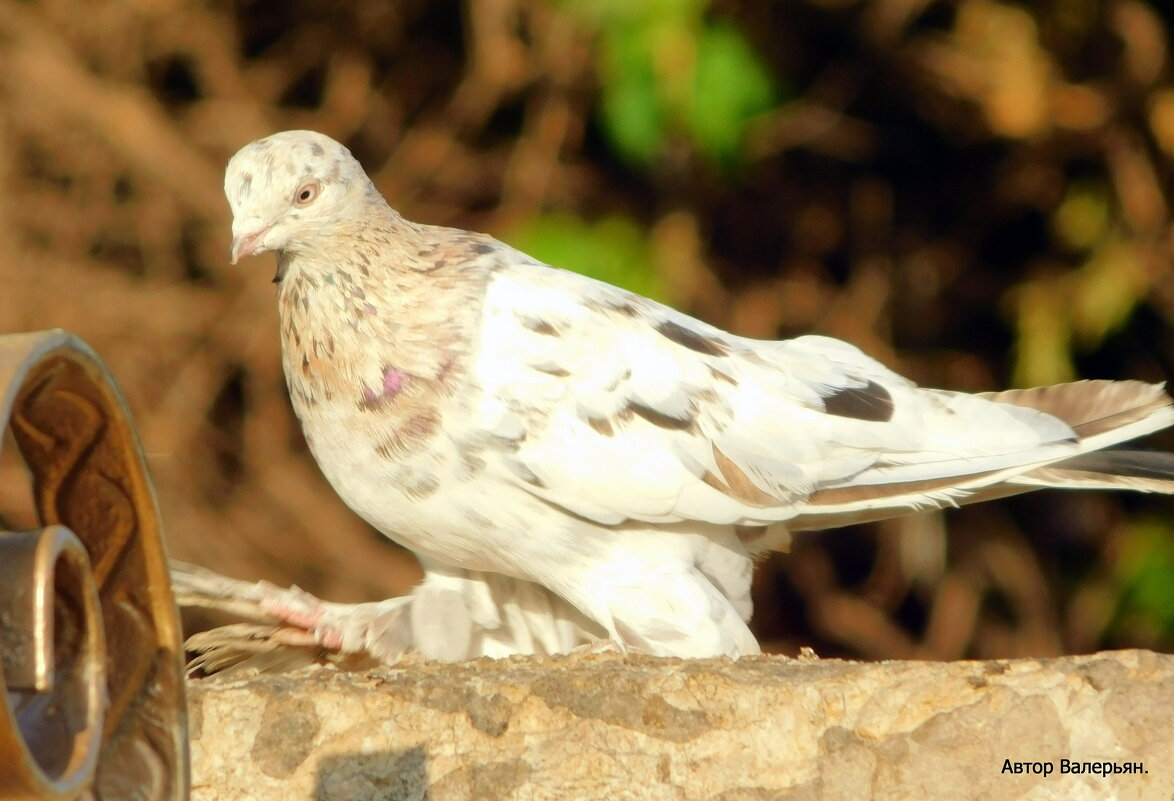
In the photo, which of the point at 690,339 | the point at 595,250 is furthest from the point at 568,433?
the point at 595,250

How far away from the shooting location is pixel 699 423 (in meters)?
3.05

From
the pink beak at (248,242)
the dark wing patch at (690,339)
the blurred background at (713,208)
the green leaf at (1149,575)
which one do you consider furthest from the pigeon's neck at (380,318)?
the green leaf at (1149,575)

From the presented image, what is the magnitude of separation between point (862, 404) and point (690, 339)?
1.33 feet

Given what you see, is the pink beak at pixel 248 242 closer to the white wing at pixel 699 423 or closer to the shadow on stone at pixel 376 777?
the white wing at pixel 699 423

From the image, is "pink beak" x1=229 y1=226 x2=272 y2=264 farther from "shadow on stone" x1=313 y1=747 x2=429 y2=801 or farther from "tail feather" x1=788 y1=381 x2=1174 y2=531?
"tail feather" x1=788 y1=381 x2=1174 y2=531

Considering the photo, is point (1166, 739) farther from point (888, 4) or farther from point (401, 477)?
point (888, 4)

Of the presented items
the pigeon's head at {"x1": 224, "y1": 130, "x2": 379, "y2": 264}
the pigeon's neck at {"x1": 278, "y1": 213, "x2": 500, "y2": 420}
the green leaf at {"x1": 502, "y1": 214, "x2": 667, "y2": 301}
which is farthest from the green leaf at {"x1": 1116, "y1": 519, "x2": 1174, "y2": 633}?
the pigeon's head at {"x1": 224, "y1": 130, "x2": 379, "y2": 264}

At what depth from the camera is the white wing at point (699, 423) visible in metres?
2.88

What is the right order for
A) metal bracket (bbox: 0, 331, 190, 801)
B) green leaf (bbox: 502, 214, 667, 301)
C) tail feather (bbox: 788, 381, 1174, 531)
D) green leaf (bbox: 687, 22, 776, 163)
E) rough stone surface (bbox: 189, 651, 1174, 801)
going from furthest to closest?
green leaf (bbox: 502, 214, 667, 301)
green leaf (bbox: 687, 22, 776, 163)
tail feather (bbox: 788, 381, 1174, 531)
rough stone surface (bbox: 189, 651, 1174, 801)
metal bracket (bbox: 0, 331, 190, 801)

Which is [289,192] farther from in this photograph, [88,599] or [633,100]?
[88,599]

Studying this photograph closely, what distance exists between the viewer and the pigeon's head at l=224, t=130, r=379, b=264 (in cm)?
291

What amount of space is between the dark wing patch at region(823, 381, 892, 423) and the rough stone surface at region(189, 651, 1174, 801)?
0.88m

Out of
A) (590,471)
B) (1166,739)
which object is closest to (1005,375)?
(590,471)

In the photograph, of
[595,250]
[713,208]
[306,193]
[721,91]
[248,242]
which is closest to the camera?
[248,242]
